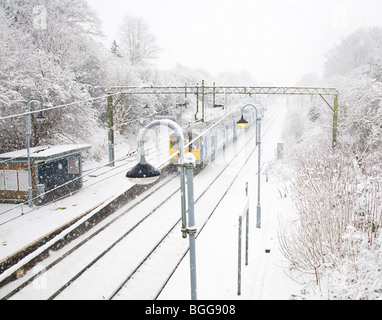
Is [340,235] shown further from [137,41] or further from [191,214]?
[137,41]

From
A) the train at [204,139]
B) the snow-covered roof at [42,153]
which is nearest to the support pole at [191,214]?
the train at [204,139]

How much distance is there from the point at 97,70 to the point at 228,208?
61.1ft

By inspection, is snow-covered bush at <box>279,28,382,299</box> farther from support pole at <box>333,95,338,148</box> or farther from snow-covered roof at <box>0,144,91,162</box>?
snow-covered roof at <box>0,144,91,162</box>

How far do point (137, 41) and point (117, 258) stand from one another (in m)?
35.1

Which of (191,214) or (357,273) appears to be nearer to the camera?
(191,214)

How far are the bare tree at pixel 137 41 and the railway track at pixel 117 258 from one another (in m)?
29.5

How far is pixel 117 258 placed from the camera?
31.5 feet

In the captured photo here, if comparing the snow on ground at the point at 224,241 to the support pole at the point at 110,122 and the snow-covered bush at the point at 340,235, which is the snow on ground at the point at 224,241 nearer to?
the snow-covered bush at the point at 340,235

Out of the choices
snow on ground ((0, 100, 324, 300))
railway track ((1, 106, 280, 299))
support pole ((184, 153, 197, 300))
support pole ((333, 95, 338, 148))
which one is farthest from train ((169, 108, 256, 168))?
support pole ((184, 153, 197, 300))

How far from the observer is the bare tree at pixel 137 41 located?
38469 millimetres

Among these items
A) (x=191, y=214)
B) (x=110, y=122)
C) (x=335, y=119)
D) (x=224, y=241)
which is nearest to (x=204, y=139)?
(x=110, y=122)

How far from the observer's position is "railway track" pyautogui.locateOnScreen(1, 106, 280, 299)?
26.2ft
